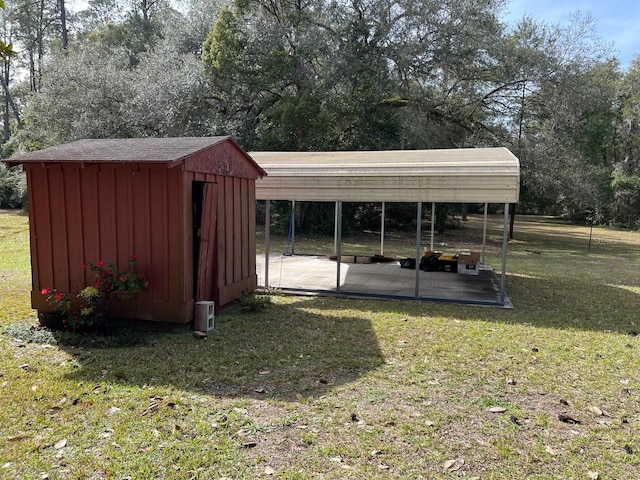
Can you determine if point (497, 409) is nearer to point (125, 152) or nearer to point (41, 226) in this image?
point (125, 152)

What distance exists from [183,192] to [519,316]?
5.15 meters

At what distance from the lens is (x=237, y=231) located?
7137 mm

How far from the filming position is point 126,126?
1681 centimetres

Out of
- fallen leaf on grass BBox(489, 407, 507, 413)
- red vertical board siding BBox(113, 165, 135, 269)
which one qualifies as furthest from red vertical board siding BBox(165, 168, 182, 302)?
fallen leaf on grass BBox(489, 407, 507, 413)

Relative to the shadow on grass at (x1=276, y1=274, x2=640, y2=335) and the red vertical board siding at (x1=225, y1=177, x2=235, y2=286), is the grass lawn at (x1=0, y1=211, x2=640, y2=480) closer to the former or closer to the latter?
the shadow on grass at (x1=276, y1=274, x2=640, y2=335)

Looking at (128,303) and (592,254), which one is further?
(592,254)

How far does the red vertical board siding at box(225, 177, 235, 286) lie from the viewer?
6.77 metres

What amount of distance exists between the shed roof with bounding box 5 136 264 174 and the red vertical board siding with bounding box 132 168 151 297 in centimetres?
33

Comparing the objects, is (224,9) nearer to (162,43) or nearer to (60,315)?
(162,43)

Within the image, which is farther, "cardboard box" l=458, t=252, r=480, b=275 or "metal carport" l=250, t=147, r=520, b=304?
"cardboard box" l=458, t=252, r=480, b=275

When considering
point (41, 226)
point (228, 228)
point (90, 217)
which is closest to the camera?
point (90, 217)

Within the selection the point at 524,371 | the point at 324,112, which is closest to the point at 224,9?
the point at 324,112

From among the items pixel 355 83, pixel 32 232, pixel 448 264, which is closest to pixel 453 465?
pixel 32 232

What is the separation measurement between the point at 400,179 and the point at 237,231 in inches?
112
